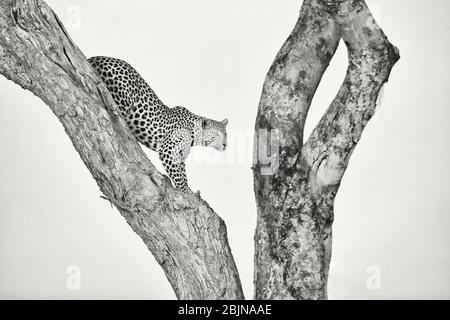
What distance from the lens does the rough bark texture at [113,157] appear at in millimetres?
3178

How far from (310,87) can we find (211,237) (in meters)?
0.98

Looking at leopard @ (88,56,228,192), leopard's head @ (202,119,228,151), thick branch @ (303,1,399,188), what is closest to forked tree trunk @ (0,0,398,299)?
thick branch @ (303,1,399,188)

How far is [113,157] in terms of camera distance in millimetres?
A: 3209

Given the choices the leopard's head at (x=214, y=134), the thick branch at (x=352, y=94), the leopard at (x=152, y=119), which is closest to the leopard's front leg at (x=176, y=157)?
the leopard at (x=152, y=119)

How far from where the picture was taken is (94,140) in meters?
3.19

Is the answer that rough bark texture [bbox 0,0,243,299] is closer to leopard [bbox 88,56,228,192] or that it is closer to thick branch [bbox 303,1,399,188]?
leopard [bbox 88,56,228,192]

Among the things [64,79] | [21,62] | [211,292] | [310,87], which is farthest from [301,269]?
[21,62]

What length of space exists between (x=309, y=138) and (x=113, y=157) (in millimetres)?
1019

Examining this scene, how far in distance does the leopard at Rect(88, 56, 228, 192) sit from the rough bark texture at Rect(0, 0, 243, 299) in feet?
1.24

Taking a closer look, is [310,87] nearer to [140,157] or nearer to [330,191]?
[330,191]

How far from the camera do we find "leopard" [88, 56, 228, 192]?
3727mm

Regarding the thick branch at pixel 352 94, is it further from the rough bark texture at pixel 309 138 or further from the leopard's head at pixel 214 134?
the leopard's head at pixel 214 134

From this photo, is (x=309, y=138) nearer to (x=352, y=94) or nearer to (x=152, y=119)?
(x=352, y=94)

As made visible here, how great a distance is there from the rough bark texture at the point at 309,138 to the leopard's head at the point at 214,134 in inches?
25.8
